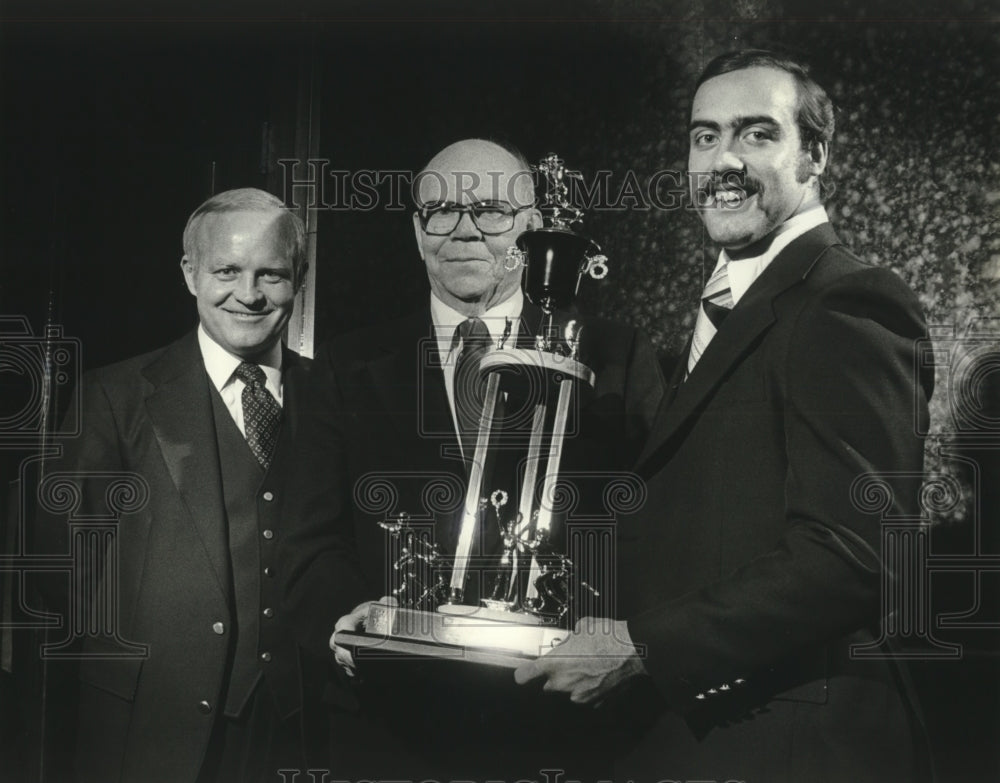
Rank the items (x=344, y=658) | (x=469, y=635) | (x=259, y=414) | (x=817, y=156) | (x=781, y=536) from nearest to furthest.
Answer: (x=469, y=635), (x=781, y=536), (x=344, y=658), (x=817, y=156), (x=259, y=414)

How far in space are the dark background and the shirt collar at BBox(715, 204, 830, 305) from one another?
0.11m

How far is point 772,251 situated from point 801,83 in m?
0.47

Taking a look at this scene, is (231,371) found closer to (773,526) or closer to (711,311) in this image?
(711,311)

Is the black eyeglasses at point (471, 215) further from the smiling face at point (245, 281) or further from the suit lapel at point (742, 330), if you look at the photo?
the suit lapel at point (742, 330)

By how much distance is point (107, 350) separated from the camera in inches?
130

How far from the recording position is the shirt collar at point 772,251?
2.99 m

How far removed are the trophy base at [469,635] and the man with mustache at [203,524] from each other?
1.41 feet

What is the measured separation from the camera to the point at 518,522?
292cm

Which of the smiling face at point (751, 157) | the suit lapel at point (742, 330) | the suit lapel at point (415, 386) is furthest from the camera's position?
the suit lapel at point (415, 386)

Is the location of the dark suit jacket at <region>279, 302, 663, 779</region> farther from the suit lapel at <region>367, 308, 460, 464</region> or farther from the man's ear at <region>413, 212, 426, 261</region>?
the man's ear at <region>413, 212, 426, 261</region>

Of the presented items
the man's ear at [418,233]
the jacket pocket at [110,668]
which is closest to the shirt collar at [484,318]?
the man's ear at [418,233]

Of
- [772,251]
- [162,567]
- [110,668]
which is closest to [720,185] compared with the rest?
[772,251]

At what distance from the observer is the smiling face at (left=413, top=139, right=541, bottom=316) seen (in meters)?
3.15

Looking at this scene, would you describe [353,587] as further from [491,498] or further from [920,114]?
[920,114]
